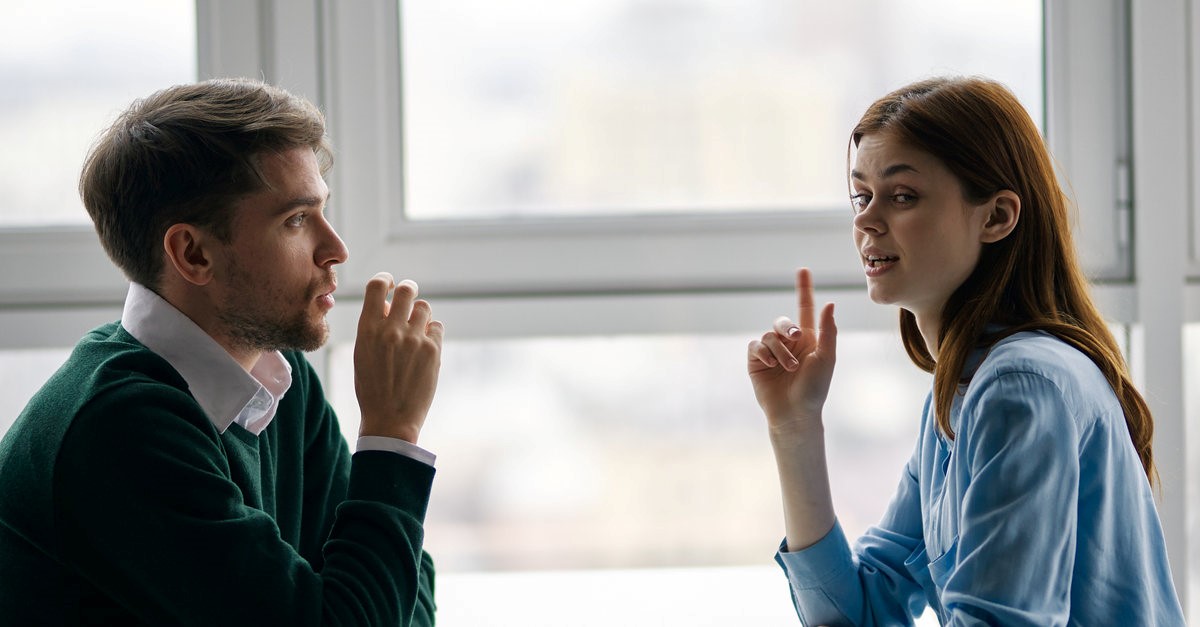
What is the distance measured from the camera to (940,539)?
112 centimetres

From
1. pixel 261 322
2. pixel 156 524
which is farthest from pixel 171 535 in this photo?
pixel 261 322

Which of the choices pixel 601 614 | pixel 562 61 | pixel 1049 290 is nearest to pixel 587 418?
pixel 601 614

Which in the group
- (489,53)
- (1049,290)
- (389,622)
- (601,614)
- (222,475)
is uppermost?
(489,53)

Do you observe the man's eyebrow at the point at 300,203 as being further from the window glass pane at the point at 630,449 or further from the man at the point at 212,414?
the window glass pane at the point at 630,449

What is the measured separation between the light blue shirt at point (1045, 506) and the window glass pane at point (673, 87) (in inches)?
28.0

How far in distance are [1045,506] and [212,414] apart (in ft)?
2.70

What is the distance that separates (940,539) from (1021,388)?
242 millimetres

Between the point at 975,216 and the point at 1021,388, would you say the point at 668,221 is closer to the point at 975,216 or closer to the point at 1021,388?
the point at 975,216

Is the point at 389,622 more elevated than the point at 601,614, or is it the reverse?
the point at 389,622

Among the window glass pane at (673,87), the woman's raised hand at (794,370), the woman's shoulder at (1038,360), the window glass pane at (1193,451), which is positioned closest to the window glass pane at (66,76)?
the window glass pane at (673,87)

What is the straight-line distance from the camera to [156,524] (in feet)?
2.93

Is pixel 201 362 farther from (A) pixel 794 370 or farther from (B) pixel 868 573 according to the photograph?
(B) pixel 868 573

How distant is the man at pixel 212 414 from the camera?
2.94 feet

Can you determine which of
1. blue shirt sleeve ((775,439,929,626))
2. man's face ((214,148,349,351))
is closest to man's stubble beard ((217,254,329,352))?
man's face ((214,148,349,351))
